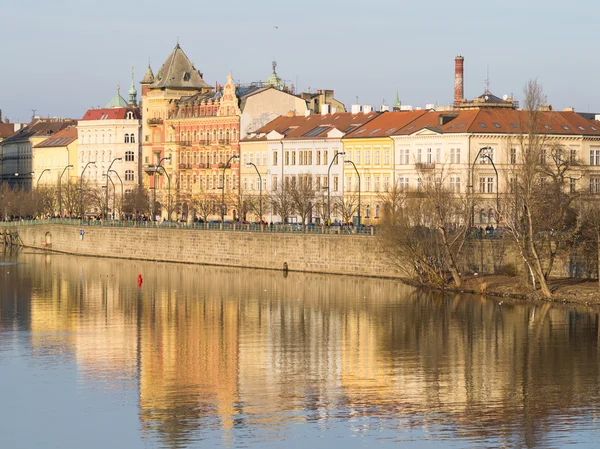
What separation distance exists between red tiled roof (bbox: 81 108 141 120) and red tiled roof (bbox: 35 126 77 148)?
217 inches

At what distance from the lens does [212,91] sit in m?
145

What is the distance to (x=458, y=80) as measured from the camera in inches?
4828

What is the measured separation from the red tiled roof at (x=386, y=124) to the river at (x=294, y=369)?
30.7m

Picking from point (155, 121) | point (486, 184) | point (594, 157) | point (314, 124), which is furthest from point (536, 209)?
point (155, 121)

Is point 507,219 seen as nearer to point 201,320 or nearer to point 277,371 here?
point 201,320

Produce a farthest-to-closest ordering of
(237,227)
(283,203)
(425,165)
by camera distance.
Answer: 1. (283,203)
2. (425,165)
3. (237,227)

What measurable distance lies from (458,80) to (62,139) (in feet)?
215

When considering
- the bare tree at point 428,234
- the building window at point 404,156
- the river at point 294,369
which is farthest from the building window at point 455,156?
the river at point 294,369

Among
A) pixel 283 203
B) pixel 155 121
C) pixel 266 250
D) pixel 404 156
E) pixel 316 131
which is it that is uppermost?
pixel 155 121

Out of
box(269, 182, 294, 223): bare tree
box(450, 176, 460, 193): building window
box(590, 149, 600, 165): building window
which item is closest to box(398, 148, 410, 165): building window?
box(450, 176, 460, 193): building window

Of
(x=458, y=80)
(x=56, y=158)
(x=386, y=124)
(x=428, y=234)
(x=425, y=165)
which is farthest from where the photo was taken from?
(x=56, y=158)

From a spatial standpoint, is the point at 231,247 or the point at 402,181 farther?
the point at 402,181

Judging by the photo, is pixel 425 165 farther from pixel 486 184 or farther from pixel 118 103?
→ pixel 118 103

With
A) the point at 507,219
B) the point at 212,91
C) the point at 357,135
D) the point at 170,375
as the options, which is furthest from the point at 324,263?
the point at 212,91
